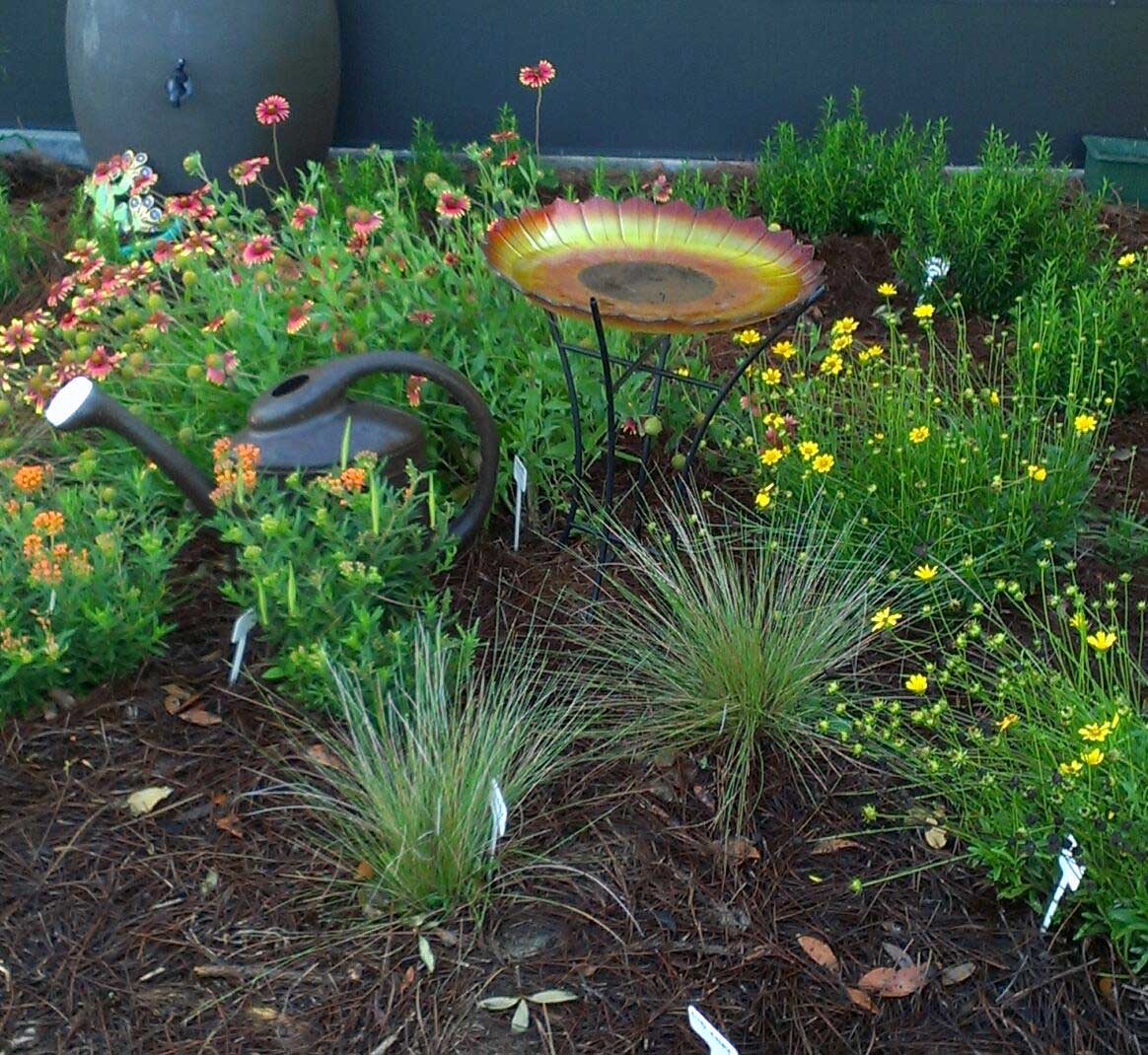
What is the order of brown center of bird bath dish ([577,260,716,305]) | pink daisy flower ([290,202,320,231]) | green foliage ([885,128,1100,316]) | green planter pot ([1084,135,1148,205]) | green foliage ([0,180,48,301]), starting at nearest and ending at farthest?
brown center of bird bath dish ([577,260,716,305]) → pink daisy flower ([290,202,320,231]) → green foliage ([885,128,1100,316]) → green foliage ([0,180,48,301]) → green planter pot ([1084,135,1148,205])

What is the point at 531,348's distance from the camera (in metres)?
3.38

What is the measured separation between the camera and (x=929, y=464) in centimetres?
307

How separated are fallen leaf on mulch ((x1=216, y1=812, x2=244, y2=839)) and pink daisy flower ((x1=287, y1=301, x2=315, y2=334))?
1.15 m

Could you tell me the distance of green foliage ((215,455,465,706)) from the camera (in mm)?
2564

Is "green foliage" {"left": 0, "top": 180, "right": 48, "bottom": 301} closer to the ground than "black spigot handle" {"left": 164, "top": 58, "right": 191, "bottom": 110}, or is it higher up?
closer to the ground

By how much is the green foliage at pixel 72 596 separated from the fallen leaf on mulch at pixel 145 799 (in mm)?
288

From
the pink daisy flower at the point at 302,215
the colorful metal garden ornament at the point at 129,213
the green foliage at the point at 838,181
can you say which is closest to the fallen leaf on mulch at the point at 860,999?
the pink daisy flower at the point at 302,215

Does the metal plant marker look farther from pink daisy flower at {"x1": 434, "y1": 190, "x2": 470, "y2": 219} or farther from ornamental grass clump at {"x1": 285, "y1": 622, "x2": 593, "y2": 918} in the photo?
ornamental grass clump at {"x1": 285, "y1": 622, "x2": 593, "y2": 918}

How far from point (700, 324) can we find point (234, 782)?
1271mm

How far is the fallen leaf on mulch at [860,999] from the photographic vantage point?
2.22m

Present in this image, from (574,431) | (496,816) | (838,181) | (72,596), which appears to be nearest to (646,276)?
(574,431)

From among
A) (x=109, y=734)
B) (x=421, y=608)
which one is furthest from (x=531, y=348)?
(x=109, y=734)

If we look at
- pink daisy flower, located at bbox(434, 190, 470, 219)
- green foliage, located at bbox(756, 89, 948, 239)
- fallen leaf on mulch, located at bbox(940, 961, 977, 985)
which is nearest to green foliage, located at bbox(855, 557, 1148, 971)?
fallen leaf on mulch, located at bbox(940, 961, 977, 985)

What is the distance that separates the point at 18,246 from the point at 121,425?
114 inches
